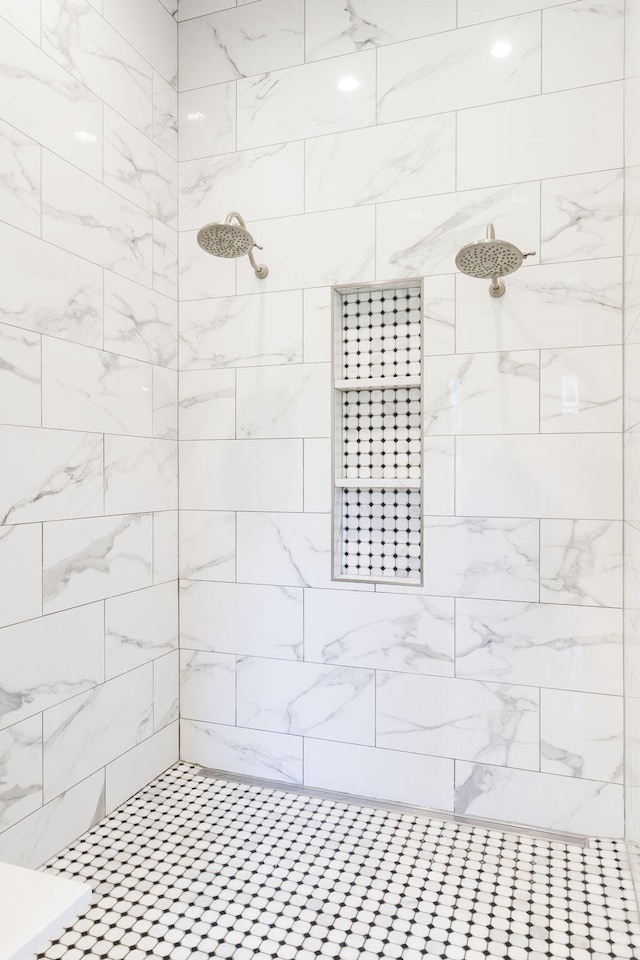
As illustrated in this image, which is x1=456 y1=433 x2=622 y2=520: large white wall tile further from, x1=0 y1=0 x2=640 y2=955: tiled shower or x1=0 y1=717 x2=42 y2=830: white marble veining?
x1=0 y1=717 x2=42 y2=830: white marble veining

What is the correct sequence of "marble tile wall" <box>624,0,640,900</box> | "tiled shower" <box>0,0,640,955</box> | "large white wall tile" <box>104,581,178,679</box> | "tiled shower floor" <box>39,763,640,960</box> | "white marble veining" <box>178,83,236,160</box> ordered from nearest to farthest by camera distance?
"tiled shower floor" <box>39,763,640,960</box>, "marble tile wall" <box>624,0,640,900</box>, "tiled shower" <box>0,0,640,955</box>, "large white wall tile" <box>104,581,178,679</box>, "white marble veining" <box>178,83,236,160</box>

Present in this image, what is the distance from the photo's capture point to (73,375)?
156 centimetres

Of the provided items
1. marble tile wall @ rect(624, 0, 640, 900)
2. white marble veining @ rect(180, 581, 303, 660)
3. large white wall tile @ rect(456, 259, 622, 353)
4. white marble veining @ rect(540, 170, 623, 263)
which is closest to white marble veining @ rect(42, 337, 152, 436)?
white marble veining @ rect(180, 581, 303, 660)

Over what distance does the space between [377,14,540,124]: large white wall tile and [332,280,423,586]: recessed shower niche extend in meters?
0.50

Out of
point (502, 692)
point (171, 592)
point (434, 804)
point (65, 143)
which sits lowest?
point (434, 804)

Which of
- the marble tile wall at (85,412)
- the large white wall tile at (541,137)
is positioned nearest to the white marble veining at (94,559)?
the marble tile wall at (85,412)

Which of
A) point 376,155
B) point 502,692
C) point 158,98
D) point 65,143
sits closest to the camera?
point 65,143

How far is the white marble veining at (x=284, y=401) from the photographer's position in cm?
183

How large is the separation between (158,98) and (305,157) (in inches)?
19.8

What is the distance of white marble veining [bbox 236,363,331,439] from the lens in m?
1.83

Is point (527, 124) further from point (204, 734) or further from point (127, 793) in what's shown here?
point (127, 793)

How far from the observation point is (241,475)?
1918mm

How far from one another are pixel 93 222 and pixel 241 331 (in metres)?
0.51

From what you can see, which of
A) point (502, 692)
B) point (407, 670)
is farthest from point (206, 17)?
point (502, 692)
